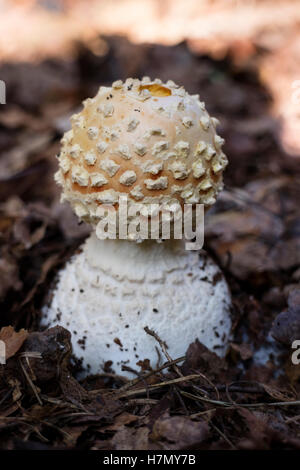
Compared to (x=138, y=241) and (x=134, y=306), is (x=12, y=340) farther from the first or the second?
(x=138, y=241)

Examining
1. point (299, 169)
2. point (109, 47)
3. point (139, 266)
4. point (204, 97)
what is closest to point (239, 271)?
point (139, 266)

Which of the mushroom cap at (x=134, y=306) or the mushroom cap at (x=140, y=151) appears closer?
the mushroom cap at (x=140, y=151)

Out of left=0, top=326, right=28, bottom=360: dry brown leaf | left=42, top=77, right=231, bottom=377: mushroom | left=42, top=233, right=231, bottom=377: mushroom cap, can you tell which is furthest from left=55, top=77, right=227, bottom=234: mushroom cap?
left=0, top=326, right=28, bottom=360: dry brown leaf

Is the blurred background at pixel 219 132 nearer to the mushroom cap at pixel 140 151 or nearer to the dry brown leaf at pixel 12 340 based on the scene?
the dry brown leaf at pixel 12 340

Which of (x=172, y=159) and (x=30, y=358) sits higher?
(x=172, y=159)

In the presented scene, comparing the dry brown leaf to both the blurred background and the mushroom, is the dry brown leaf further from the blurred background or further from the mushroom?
the mushroom

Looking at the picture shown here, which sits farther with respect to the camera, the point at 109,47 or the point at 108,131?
the point at 109,47

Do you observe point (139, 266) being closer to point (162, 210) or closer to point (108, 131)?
point (162, 210)

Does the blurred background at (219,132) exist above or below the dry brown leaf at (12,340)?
above

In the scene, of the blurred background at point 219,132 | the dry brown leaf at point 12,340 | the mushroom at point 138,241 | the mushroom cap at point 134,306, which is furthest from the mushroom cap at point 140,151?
the blurred background at point 219,132

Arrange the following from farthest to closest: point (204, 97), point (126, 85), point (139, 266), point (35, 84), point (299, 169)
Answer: point (35, 84), point (204, 97), point (299, 169), point (139, 266), point (126, 85)
